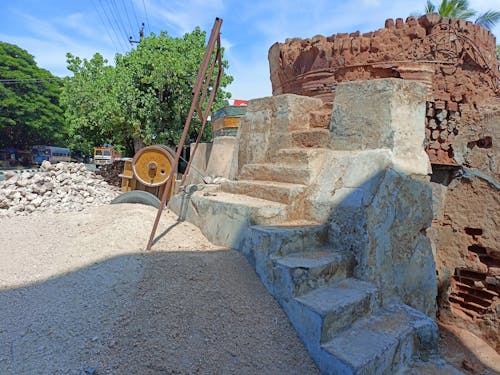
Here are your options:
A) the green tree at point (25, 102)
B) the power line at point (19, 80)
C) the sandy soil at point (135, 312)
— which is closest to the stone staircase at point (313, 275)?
the sandy soil at point (135, 312)

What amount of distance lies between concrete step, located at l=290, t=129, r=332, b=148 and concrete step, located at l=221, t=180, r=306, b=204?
523mm

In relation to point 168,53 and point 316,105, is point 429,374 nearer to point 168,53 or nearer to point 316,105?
point 316,105

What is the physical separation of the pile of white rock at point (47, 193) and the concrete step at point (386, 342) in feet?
14.6

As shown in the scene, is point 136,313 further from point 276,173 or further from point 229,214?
point 276,173

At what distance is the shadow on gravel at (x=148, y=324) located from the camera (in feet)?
4.86

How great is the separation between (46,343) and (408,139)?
2.83 m

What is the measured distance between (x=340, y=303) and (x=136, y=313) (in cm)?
114

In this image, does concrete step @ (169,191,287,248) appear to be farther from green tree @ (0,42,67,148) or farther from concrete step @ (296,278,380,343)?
green tree @ (0,42,67,148)

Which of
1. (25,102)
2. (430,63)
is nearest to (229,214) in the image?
(430,63)

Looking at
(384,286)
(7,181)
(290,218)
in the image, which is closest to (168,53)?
(7,181)

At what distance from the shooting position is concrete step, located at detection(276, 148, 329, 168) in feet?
9.50

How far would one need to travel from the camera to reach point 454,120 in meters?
4.75

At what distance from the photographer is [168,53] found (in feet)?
35.3

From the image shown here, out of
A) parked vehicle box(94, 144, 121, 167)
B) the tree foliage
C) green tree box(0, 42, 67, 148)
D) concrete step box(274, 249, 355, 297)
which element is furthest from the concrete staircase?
parked vehicle box(94, 144, 121, 167)
